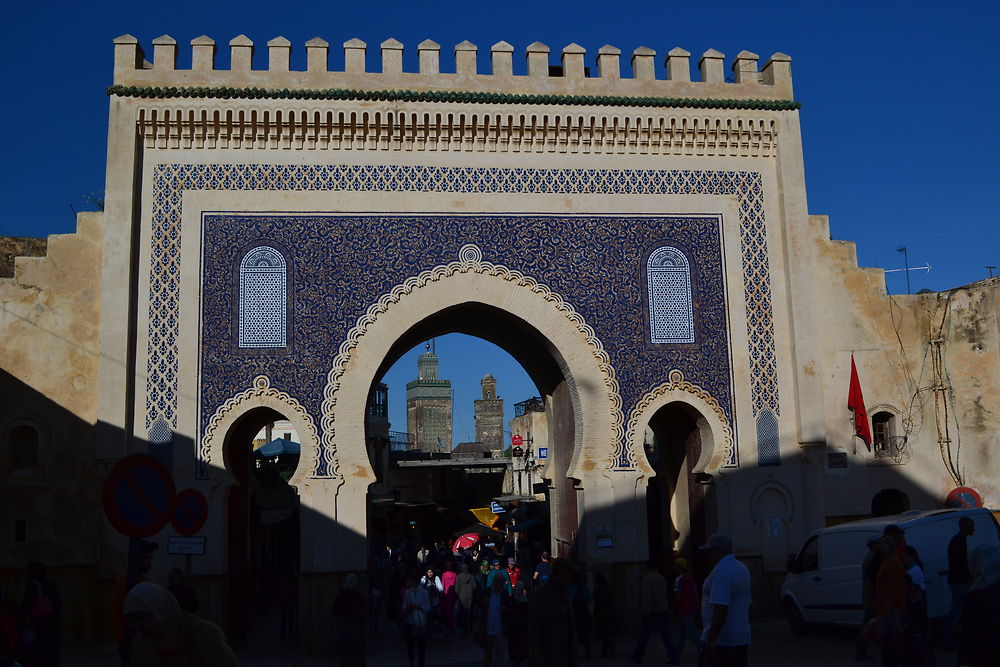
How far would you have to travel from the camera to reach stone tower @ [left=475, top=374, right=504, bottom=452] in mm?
47375

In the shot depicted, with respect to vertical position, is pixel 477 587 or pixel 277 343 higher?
pixel 277 343

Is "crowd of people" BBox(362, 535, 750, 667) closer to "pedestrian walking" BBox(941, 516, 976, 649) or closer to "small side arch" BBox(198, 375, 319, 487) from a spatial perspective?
"small side arch" BBox(198, 375, 319, 487)

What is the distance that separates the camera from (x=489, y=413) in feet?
157

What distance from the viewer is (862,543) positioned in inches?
399

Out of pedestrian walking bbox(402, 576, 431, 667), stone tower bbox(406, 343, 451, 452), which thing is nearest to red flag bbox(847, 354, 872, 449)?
pedestrian walking bbox(402, 576, 431, 667)

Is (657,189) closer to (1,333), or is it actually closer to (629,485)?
(629,485)

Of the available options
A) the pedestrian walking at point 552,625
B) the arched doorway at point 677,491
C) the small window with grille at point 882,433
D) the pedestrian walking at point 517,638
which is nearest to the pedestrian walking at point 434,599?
the arched doorway at point 677,491

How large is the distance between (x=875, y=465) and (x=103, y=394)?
9.71 m

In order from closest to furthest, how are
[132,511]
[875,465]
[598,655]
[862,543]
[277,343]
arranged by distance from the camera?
[132,511] < [862,543] < [598,655] < [277,343] < [875,465]

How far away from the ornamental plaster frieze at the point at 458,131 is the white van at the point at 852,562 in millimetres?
5400

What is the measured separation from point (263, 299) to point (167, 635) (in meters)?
8.68

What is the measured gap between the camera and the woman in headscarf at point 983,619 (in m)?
4.85

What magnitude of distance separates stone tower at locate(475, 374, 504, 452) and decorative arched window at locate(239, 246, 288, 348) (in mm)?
35287

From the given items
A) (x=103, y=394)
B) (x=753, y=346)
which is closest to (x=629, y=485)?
(x=753, y=346)
